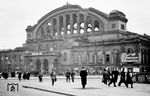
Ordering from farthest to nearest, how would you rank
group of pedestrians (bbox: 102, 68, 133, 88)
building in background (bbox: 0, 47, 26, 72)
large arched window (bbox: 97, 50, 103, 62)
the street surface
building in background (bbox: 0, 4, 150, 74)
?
1. building in background (bbox: 0, 47, 26, 72)
2. large arched window (bbox: 97, 50, 103, 62)
3. building in background (bbox: 0, 4, 150, 74)
4. group of pedestrians (bbox: 102, 68, 133, 88)
5. the street surface

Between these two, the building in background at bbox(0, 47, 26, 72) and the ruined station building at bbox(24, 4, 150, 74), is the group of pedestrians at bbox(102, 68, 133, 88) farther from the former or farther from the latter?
the building in background at bbox(0, 47, 26, 72)

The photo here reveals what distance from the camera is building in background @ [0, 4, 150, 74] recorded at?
71.5 m

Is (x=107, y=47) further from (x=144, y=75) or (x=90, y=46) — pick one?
(x=144, y=75)

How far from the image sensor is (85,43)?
261 feet

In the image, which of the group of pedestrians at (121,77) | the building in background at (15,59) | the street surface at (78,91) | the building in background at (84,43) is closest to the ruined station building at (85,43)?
the building in background at (84,43)

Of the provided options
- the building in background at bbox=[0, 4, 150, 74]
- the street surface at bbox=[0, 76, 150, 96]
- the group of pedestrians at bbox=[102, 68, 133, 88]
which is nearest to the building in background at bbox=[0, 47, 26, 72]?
the building in background at bbox=[0, 4, 150, 74]

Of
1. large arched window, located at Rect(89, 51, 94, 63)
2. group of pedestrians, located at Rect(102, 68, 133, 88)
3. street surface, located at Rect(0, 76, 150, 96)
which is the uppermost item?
large arched window, located at Rect(89, 51, 94, 63)

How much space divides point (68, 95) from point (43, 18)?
259 ft

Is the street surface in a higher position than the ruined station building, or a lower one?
lower

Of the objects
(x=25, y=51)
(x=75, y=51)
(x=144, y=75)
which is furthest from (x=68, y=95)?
(x=25, y=51)

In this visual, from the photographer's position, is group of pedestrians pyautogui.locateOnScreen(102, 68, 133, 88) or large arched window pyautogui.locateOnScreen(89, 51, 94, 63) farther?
large arched window pyautogui.locateOnScreen(89, 51, 94, 63)

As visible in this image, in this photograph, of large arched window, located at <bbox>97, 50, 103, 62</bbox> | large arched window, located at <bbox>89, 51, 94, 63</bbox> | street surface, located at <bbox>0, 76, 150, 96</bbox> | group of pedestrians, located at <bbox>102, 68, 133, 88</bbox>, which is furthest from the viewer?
large arched window, located at <bbox>89, 51, 94, 63</bbox>

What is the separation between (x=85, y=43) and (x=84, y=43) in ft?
0.98

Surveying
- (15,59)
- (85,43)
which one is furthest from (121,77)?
(15,59)
